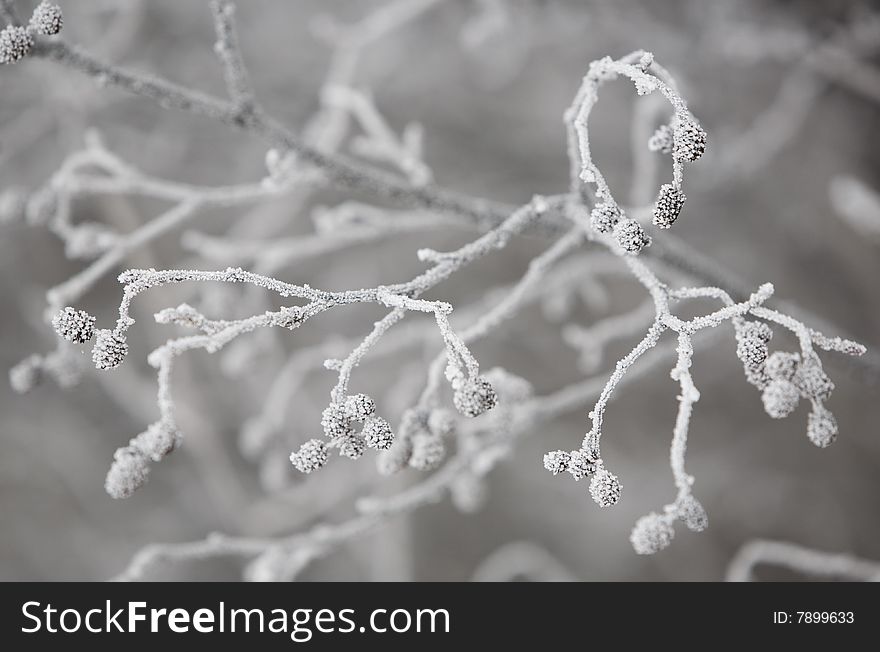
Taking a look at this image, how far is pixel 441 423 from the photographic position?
2.29 feet

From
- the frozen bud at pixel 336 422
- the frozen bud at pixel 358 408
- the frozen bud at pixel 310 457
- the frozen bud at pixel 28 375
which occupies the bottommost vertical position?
the frozen bud at pixel 310 457

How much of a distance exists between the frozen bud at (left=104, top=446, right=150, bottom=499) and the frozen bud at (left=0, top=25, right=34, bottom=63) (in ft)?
1.14

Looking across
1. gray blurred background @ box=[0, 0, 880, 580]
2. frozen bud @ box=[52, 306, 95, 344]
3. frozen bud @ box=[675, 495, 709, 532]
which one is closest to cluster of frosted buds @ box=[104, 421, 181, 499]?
frozen bud @ box=[52, 306, 95, 344]

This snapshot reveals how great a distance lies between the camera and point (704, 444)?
2.12 m

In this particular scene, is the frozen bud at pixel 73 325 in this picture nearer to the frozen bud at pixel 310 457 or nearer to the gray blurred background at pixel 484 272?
the frozen bud at pixel 310 457

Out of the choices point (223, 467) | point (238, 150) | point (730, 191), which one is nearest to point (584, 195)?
point (730, 191)

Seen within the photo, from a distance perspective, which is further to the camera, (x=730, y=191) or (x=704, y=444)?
(x=704, y=444)

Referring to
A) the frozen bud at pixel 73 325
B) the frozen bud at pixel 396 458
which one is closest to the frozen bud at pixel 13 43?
the frozen bud at pixel 73 325

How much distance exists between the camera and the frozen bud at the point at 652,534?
657 millimetres

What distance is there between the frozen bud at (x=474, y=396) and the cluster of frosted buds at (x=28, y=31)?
17.9 inches

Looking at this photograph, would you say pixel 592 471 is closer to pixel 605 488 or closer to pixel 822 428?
pixel 605 488
